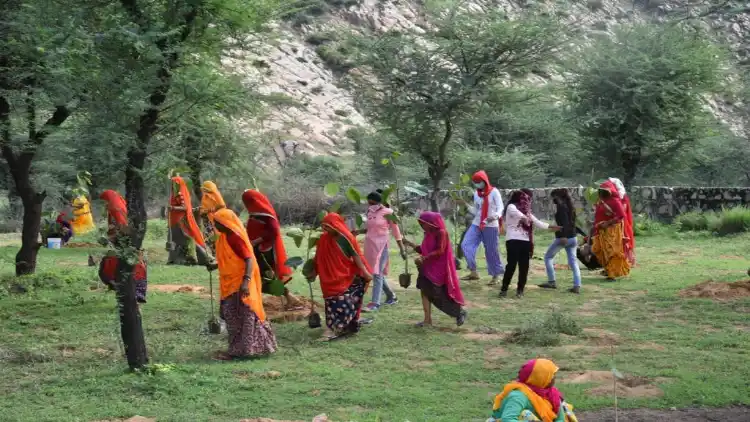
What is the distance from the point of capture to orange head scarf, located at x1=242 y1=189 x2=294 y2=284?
9508 mm

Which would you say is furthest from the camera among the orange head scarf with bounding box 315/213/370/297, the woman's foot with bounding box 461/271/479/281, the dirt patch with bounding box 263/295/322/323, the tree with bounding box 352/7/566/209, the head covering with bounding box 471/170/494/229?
the tree with bounding box 352/7/566/209

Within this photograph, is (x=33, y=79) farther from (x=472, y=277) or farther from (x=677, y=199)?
(x=677, y=199)

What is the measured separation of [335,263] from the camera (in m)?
9.10

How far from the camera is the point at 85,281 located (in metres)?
13.6

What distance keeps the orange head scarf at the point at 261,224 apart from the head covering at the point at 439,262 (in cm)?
155

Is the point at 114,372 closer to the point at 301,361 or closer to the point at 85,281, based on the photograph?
the point at 301,361

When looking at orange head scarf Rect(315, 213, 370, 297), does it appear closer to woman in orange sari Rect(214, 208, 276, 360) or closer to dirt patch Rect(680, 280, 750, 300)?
woman in orange sari Rect(214, 208, 276, 360)

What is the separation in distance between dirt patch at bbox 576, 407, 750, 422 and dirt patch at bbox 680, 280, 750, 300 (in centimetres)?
562

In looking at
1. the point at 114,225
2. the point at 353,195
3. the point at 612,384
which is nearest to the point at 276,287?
the point at 353,195

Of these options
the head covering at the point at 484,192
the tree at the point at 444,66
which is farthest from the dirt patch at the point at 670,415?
the tree at the point at 444,66

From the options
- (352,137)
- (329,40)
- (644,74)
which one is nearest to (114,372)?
(644,74)

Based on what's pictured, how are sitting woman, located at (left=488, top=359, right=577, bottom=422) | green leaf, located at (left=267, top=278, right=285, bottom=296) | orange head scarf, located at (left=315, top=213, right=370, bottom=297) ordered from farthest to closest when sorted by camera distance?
green leaf, located at (left=267, top=278, right=285, bottom=296) → orange head scarf, located at (left=315, top=213, right=370, bottom=297) → sitting woman, located at (left=488, top=359, right=577, bottom=422)

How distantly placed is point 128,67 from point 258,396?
149 inches

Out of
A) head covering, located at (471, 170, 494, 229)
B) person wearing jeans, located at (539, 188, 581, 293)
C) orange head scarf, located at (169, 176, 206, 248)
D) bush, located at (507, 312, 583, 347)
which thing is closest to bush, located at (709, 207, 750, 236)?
person wearing jeans, located at (539, 188, 581, 293)
